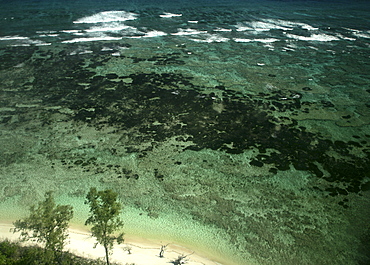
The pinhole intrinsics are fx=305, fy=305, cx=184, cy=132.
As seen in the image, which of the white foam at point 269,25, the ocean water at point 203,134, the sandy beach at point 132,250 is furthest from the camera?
the white foam at point 269,25

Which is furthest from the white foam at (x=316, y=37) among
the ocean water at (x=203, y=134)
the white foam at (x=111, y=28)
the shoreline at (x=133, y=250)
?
the shoreline at (x=133, y=250)

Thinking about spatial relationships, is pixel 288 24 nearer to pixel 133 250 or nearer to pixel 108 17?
pixel 108 17

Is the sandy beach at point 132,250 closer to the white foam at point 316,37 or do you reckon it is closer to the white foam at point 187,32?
the white foam at point 187,32

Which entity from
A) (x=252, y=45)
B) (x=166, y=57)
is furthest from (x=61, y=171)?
(x=252, y=45)

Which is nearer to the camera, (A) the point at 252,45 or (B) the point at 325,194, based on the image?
(B) the point at 325,194

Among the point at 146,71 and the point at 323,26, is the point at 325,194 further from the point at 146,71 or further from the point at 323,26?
the point at 323,26

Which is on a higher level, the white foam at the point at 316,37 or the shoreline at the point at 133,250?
the white foam at the point at 316,37

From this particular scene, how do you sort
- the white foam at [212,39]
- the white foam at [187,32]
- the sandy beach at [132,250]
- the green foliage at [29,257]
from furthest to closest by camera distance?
the white foam at [187,32] → the white foam at [212,39] → the sandy beach at [132,250] → the green foliage at [29,257]
